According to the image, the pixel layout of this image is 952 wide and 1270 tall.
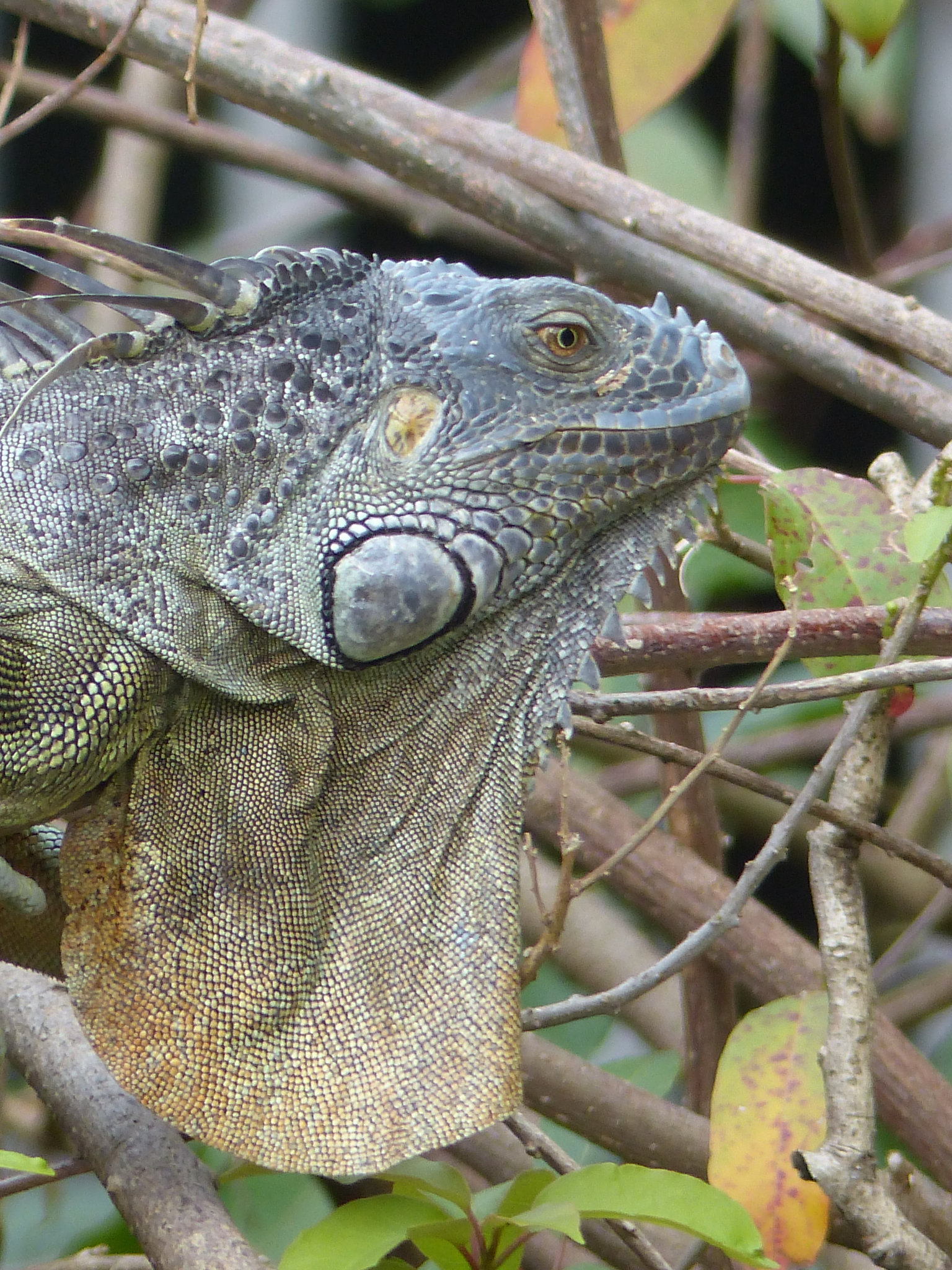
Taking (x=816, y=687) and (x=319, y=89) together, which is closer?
(x=816, y=687)

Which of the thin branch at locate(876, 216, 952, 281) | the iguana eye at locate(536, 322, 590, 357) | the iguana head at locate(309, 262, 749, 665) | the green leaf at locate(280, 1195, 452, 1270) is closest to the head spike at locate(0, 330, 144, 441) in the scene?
the iguana head at locate(309, 262, 749, 665)

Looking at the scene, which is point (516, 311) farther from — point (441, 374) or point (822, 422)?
point (822, 422)

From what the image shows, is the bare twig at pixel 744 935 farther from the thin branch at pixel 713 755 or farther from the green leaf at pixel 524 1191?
the green leaf at pixel 524 1191

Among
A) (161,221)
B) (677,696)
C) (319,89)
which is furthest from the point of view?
(161,221)

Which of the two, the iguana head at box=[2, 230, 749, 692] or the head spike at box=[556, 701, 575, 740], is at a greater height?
the iguana head at box=[2, 230, 749, 692]

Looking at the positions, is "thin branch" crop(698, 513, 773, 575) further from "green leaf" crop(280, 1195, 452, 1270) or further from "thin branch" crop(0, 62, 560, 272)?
"thin branch" crop(0, 62, 560, 272)

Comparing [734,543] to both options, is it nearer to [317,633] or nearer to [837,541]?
[837,541]

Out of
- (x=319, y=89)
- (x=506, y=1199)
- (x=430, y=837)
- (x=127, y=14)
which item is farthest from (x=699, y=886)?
(x=127, y=14)
